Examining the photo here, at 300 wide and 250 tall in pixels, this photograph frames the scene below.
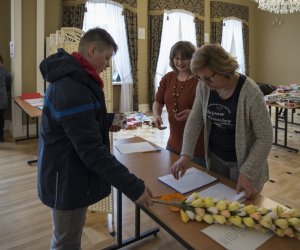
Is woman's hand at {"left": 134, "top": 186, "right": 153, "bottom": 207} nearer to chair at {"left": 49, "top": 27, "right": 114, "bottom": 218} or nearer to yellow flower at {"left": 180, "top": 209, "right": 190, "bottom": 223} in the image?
yellow flower at {"left": 180, "top": 209, "right": 190, "bottom": 223}

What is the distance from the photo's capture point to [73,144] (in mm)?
1072

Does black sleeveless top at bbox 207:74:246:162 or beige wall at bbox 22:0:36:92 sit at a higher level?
beige wall at bbox 22:0:36:92

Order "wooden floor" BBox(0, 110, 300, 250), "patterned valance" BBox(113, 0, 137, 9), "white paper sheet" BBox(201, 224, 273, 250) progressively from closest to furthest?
"white paper sheet" BBox(201, 224, 273, 250), "wooden floor" BBox(0, 110, 300, 250), "patterned valance" BBox(113, 0, 137, 9)

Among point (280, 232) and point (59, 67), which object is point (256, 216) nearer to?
point (280, 232)

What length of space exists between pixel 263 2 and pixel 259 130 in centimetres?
489

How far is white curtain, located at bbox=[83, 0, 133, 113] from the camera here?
5.94m

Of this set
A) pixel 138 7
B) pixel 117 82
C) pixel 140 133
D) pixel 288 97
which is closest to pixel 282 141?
pixel 288 97

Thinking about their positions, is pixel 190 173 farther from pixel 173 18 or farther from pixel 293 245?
pixel 173 18

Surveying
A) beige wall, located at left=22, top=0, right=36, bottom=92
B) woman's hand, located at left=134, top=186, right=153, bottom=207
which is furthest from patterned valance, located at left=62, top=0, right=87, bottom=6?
woman's hand, located at left=134, top=186, right=153, bottom=207

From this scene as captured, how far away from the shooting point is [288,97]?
4.57 metres

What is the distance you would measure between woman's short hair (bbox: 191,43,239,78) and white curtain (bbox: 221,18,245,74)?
7.17 metres

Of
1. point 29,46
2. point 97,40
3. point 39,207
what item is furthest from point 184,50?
point 29,46

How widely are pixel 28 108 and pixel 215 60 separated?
312cm

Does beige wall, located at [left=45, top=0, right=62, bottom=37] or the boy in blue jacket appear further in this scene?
beige wall, located at [left=45, top=0, right=62, bottom=37]
